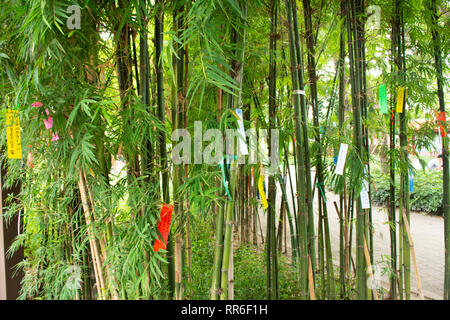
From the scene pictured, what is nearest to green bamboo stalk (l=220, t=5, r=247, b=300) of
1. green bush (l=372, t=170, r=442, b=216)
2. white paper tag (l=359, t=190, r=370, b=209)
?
white paper tag (l=359, t=190, r=370, b=209)

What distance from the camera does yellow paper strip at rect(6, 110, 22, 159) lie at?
1295mm

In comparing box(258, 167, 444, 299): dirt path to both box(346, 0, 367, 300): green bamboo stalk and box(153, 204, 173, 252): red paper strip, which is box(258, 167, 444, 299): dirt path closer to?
box(346, 0, 367, 300): green bamboo stalk

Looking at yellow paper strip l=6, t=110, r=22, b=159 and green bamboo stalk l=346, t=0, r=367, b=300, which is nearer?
yellow paper strip l=6, t=110, r=22, b=159

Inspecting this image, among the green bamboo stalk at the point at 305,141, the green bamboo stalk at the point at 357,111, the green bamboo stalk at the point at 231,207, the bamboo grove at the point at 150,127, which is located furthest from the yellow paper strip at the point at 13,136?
the green bamboo stalk at the point at 357,111

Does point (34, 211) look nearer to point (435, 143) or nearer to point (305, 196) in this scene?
point (305, 196)

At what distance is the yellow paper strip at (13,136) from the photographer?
1.29 m

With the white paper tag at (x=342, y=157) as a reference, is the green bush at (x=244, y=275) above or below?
below

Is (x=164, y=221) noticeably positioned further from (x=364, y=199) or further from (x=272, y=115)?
(x=364, y=199)

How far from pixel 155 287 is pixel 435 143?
201cm

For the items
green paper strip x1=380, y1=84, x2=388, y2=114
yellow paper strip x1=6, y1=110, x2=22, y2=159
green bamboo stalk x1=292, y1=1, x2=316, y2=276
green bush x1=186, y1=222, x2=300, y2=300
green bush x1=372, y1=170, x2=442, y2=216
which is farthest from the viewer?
green bush x1=372, y1=170, x2=442, y2=216

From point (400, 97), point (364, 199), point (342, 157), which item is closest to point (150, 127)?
point (342, 157)

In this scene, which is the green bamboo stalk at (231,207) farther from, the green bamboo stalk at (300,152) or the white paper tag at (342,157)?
the white paper tag at (342,157)

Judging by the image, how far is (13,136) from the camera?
133cm
